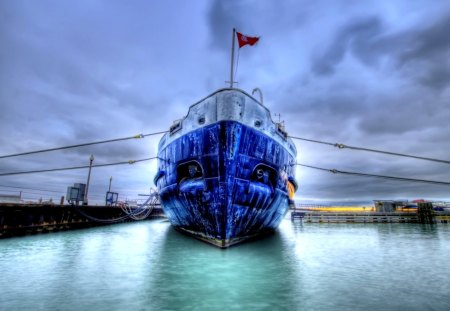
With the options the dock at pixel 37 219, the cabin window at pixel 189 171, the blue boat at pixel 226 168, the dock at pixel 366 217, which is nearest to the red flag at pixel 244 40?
the blue boat at pixel 226 168

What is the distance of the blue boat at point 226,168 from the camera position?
8.67m

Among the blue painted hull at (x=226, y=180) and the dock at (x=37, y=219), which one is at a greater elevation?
the blue painted hull at (x=226, y=180)

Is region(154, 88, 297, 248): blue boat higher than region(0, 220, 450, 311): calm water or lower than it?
higher

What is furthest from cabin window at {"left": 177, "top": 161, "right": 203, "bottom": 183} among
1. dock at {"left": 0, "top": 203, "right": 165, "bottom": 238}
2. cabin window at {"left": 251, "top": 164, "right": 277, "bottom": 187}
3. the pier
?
the pier

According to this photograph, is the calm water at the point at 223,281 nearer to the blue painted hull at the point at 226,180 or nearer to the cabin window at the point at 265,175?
the blue painted hull at the point at 226,180

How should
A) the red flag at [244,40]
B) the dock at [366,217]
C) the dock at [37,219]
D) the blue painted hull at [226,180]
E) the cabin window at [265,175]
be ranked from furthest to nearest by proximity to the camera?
the dock at [366,217] → the dock at [37,219] → the red flag at [244,40] → the cabin window at [265,175] → the blue painted hull at [226,180]

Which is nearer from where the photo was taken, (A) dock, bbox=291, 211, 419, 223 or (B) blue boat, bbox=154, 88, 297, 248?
(B) blue boat, bbox=154, 88, 297, 248

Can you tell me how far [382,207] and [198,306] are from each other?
32.5 m

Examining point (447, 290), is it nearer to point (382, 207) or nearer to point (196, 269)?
point (196, 269)

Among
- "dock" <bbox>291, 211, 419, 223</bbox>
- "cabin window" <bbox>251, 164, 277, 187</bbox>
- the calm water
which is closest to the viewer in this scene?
the calm water

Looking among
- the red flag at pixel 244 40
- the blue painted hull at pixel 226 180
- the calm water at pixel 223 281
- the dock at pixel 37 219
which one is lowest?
the calm water at pixel 223 281

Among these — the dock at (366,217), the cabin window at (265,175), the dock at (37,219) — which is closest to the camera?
the cabin window at (265,175)

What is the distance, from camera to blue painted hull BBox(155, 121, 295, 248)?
28.3ft

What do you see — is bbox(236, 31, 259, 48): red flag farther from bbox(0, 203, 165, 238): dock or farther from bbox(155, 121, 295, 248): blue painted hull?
bbox(0, 203, 165, 238): dock
